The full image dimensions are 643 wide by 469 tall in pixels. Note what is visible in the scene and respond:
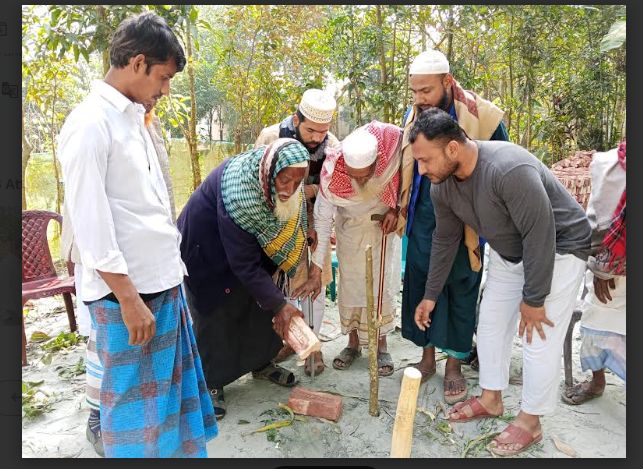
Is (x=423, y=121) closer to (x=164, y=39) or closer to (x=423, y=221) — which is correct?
(x=423, y=221)

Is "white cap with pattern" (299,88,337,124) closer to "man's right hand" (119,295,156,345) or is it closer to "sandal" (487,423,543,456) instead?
"man's right hand" (119,295,156,345)

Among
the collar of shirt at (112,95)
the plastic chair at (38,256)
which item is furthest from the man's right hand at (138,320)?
the plastic chair at (38,256)

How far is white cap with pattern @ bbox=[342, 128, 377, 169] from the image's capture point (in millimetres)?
2572

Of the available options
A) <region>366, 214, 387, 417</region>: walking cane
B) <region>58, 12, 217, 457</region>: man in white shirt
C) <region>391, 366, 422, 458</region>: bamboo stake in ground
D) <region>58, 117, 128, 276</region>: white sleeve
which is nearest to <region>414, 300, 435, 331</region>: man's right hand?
<region>366, 214, 387, 417</region>: walking cane

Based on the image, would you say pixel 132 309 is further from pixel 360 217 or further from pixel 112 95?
pixel 360 217

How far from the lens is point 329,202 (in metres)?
2.85

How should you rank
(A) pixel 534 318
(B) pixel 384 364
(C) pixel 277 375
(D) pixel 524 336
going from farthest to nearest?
(B) pixel 384 364, (C) pixel 277 375, (D) pixel 524 336, (A) pixel 534 318

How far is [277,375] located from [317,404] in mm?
457

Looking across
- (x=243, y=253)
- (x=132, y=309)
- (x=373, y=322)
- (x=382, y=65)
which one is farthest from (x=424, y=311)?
(x=382, y=65)

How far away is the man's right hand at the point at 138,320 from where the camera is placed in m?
1.65

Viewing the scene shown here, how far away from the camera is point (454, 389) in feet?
9.30

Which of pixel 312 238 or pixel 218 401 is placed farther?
pixel 312 238

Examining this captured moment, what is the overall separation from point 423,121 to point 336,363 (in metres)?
1.74

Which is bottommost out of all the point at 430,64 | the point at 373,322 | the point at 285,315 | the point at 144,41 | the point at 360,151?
the point at 373,322
